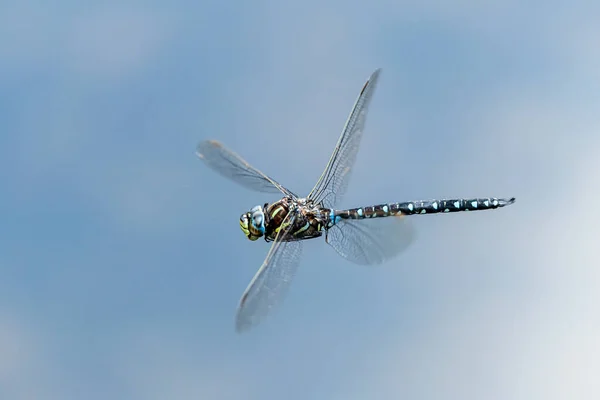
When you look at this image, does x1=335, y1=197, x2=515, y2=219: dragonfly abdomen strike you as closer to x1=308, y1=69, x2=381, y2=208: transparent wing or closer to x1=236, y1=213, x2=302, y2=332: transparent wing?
x1=308, y1=69, x2=381, y2=208: transparent wing

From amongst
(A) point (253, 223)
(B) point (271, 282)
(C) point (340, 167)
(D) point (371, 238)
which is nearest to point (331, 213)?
(C) point (340, 167)

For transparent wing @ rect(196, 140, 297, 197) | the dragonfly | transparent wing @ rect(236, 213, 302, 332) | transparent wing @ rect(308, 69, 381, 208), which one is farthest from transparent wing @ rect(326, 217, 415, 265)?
transparent wing @ rect(196, 140, 297, 197)

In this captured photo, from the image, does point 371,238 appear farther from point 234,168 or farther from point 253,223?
point 234,168

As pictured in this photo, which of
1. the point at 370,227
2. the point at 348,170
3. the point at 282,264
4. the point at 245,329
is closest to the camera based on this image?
the point at 245,329

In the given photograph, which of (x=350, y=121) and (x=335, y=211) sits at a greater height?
(x=350, y=121)

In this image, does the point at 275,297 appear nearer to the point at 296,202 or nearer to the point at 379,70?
the point at 296,202

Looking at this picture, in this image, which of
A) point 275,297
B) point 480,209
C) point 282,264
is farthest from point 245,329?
point 480,209
